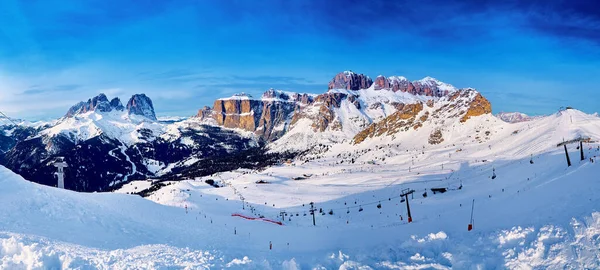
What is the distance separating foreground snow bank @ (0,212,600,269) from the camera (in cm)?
1500

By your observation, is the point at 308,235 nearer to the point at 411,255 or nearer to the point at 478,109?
the point at 411,255

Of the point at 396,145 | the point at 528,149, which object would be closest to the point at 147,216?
the point at 528,149

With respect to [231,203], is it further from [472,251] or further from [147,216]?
[472,251]

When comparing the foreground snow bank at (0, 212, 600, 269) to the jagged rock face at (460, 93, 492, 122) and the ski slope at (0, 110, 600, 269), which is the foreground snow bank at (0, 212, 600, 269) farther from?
the jagged rock face at (460, 93, 492, 122)

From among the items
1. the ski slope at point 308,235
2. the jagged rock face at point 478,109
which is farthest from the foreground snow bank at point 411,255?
the jagged rock face at point 478,109

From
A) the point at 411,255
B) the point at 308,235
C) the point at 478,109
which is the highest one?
the point at 478,109

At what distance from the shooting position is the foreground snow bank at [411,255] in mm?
15000

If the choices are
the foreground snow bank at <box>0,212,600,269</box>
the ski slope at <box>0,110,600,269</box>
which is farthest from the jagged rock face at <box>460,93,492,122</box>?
the foreground snow bank at <box>0,212,600,269</box>

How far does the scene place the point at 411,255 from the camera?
17.9 meters

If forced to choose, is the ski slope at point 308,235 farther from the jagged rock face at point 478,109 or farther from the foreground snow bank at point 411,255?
the jagged rock face at point 478,109

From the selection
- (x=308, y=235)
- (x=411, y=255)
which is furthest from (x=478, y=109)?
(x=411, y=255)

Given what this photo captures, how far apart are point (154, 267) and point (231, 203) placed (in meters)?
52.4

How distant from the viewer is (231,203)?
6762 cm

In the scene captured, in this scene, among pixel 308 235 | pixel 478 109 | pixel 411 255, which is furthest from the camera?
pixel 478 109
